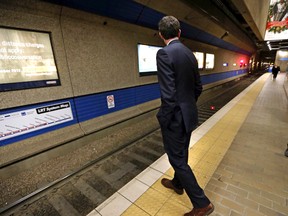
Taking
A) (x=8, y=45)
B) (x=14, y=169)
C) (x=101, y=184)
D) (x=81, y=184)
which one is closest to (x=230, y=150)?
(x=101, y=184)

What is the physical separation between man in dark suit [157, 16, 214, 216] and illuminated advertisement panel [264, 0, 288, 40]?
15.3m

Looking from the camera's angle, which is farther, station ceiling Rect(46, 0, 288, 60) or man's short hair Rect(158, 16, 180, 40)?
station ceiling Rect(46, 0, 288, 60)

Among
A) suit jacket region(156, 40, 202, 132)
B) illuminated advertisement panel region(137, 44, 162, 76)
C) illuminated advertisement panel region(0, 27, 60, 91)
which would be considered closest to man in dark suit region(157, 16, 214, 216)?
suit jacket region(156, 40, 202, 132)

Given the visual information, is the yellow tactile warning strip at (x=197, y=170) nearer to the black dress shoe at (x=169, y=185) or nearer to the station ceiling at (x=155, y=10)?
the black dress shoe at (x=169, y=185)

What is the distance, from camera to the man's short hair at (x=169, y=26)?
1370mm

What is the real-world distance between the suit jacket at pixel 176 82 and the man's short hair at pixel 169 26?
0.08 m

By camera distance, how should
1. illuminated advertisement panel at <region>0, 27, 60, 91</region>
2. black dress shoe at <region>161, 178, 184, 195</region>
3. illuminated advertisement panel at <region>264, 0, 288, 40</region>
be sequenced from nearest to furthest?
black dress shoe at <region>161, 178, 184, 195</region>
illuminated advertisement panel at <region>0, 27, 60, 91</region>
illuminated advertisement panel at <region>264, 0, 288, 40</region>

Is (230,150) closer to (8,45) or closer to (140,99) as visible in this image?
(140,99)

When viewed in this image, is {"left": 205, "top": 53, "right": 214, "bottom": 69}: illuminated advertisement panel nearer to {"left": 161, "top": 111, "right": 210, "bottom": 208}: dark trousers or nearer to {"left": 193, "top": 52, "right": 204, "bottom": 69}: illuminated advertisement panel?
{"left": 193, "top": 52, "right": 204, "bottom": 69}: illuminated advertisement panel

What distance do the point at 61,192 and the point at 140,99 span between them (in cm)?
355

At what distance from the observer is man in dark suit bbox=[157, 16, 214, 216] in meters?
1.31

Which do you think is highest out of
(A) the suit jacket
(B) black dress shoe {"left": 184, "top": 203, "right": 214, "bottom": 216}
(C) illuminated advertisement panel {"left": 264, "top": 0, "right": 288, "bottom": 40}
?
(C) illuminated advertisement panel {"left": 264, "top": 0, "right": 288, "bottom": 40}

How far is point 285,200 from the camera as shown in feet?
5.88

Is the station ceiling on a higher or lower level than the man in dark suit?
higher
